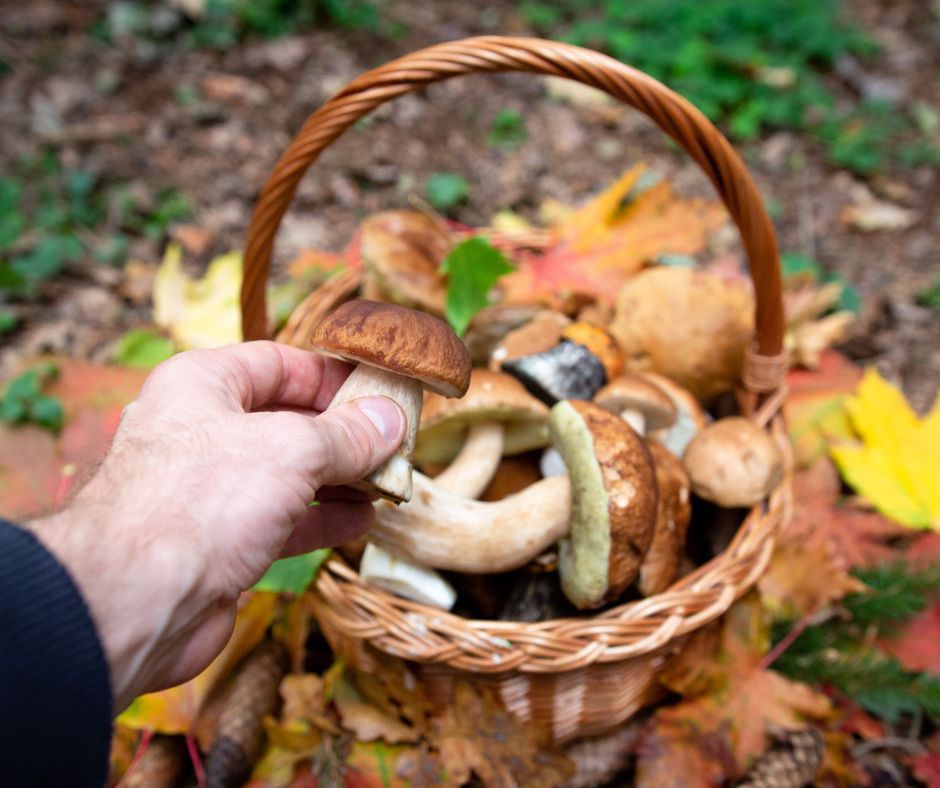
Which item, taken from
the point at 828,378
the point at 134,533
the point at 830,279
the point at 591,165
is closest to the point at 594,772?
the point at 134,533

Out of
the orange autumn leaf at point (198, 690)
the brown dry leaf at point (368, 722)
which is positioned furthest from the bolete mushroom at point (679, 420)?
the orange autumn leaf at point (198, 690)

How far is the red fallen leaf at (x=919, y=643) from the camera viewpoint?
1.71 m

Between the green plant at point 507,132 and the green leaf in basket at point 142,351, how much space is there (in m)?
2.18

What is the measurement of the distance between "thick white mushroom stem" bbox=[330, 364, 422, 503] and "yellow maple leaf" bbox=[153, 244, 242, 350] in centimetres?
128

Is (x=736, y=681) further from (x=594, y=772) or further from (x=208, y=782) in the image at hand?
(x=208, y=782)

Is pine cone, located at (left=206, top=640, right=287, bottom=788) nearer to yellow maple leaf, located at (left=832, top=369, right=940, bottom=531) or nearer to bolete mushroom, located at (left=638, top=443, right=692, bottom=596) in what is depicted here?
bolete mushroom, located at (left=638, top=443, right=692, bottom=596)

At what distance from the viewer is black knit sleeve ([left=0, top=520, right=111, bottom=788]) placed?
752 mm

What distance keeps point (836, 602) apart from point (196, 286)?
7.30 ft

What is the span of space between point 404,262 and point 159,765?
1.27 metres

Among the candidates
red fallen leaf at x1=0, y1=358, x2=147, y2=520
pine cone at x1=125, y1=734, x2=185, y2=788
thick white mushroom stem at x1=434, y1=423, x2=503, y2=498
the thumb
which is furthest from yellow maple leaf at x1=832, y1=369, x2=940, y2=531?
red fallen leaf at x1=0, y1=358, x2=147, y2=520

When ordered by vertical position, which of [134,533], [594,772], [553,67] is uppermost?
[553,67]

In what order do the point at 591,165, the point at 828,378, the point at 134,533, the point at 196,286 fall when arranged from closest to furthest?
the point at 134,533 → the point at 828,378 → the point at 196,286 → the point at 591,165

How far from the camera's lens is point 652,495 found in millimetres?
1378

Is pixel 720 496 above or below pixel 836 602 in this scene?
above
